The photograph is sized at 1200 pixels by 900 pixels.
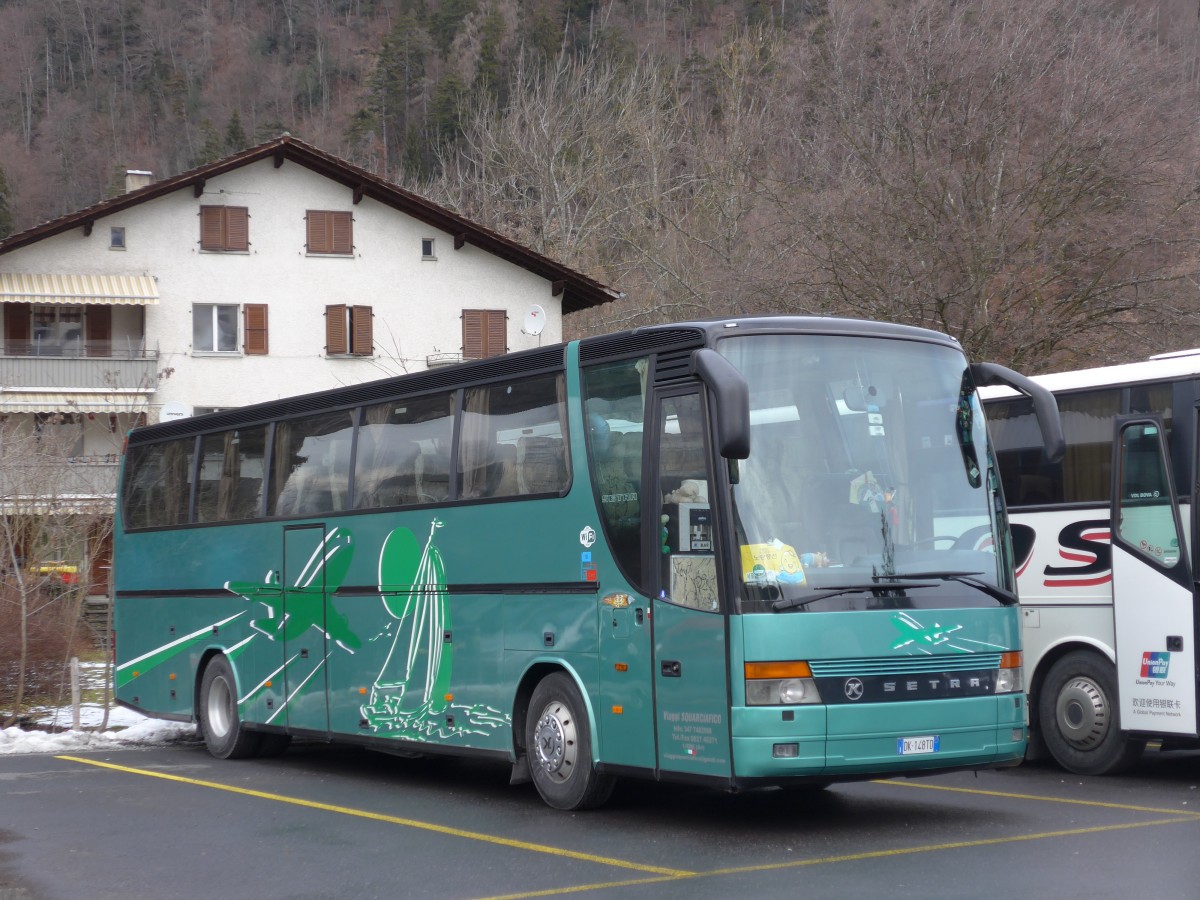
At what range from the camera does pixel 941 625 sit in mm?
9484

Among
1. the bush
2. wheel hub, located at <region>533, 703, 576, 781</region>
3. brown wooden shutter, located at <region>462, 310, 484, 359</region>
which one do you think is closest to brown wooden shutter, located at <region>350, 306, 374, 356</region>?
brown wooden shutter, located at <region>462, 310, 484, 359</region>

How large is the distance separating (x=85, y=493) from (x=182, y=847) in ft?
47.2

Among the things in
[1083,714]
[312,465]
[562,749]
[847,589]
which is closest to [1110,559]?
[1083,714]

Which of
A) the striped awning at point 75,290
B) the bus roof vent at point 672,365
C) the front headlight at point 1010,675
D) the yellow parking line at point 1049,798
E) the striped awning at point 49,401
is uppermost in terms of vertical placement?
the striped awning at point 75,290

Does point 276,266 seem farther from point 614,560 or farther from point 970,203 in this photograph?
point 614,560

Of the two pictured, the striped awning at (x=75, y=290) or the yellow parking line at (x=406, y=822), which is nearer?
the yellow parking line at (x=406, y=822)

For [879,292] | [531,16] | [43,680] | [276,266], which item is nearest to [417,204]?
[276,266]

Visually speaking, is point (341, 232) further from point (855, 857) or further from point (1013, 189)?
point (855, 857)

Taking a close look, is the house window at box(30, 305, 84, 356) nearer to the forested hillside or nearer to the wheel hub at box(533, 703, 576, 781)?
the forested hillside

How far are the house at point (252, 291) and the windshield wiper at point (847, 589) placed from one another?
111ft

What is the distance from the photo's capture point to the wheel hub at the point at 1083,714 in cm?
1252

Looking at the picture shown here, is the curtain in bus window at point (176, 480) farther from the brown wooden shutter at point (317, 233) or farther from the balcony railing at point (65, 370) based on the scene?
the brown wooden shutter at point (317, 233)

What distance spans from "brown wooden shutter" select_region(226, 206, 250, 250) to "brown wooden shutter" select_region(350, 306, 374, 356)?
3.52 meters

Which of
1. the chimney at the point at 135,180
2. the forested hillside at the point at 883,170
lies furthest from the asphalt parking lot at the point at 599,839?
the chimney at the point at 135,180
